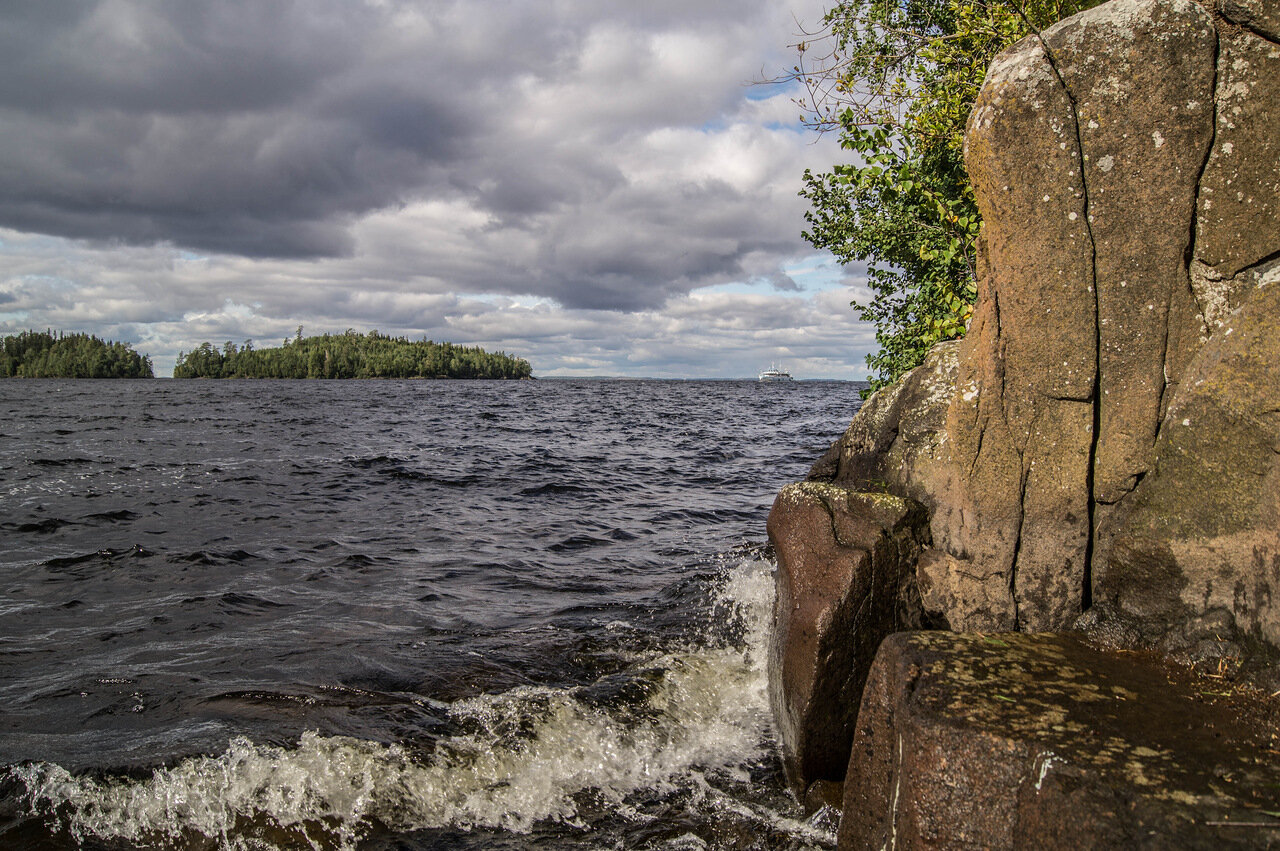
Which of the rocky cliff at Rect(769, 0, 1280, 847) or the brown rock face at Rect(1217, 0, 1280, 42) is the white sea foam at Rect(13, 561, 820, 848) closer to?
the rocky cliff at Rect(769, 0, 1280, 847)

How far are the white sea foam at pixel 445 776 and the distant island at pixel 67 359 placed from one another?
533 feet

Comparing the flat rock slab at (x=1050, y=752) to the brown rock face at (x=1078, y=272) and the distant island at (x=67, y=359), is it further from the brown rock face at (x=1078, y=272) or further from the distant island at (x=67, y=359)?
the distant island at (x=67, y=359)

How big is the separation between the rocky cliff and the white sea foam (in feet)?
3.48

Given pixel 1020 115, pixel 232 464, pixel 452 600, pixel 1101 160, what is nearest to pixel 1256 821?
pixel 1101 160

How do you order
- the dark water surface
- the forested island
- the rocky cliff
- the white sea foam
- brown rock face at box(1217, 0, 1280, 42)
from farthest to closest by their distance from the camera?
the forested island < the dark water surface < the white sea foam < brown rock face at box(1217, 0, 1280, 42) < the rocky cliff

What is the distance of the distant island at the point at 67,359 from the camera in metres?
133

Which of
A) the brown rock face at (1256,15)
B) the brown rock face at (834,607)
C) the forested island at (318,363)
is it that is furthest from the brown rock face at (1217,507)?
the forested island at (318,363)

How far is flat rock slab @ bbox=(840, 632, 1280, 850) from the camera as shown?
2.70m

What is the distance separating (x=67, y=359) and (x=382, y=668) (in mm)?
166992

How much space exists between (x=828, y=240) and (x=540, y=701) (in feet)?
30.0

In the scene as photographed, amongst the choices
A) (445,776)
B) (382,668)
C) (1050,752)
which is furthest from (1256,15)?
(382,668)

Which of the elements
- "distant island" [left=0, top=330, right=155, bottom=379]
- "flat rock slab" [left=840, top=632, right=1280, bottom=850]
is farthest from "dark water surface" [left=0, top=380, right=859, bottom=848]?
"distant island" [left=0, top=330, right=155, bottom=379]

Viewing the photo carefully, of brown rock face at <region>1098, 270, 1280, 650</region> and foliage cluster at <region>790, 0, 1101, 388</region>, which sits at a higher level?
foliage cluster at <region>790, 0, 1101, 388</region>

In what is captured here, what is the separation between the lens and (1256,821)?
2539mm
